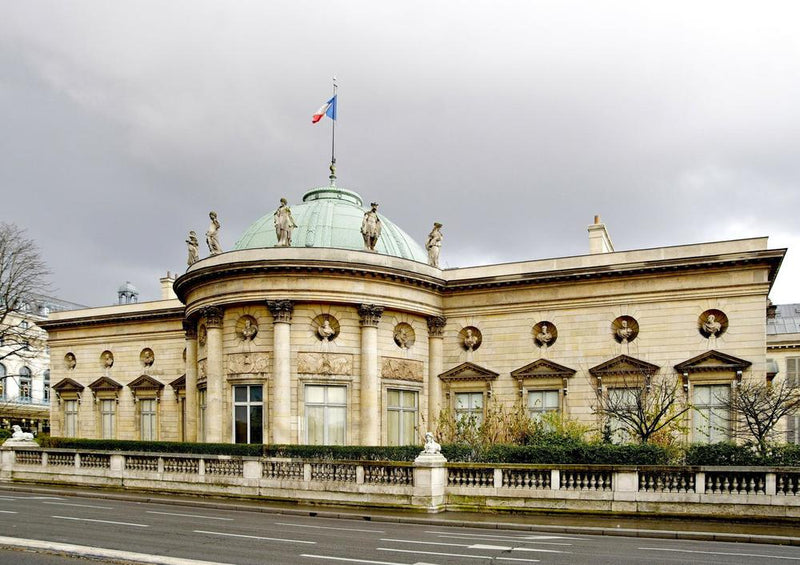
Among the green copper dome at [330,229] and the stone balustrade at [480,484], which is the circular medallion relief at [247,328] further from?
the stone balustrade at [480,484]

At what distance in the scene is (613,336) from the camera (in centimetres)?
3800

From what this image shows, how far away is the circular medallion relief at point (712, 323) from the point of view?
35781 millimetres

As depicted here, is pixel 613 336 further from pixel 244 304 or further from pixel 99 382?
pixel 99 382

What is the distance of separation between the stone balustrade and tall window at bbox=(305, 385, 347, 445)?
29.1 feet

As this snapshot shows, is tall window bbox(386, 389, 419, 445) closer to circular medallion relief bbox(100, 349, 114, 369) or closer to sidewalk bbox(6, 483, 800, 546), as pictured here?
sidewalk bbox(6, 483, 800, 546)

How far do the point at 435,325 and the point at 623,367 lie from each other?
10085mm

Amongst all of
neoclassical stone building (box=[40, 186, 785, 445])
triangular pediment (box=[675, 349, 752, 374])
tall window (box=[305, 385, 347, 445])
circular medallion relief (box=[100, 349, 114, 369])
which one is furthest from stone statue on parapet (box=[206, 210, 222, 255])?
triangular pediment (box=[675, 349, 752, 374])

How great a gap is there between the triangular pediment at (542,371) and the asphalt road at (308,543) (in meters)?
18.3

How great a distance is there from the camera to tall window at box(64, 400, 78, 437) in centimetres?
5303

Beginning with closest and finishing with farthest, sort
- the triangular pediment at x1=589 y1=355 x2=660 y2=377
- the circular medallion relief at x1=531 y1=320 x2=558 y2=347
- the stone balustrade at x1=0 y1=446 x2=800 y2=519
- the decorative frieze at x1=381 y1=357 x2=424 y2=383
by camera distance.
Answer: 1. the stone balustrade at x1=0 y1=446 x2=800 y2=519
2. the triangular pediment at x1=589 y1=355 x2=660 y2=377
3. the decorative frieze at x1=381 y1=357 x2=424 y2=383
4. the circular medallion relief at x1=531 y1=320 x2=558 y2=347

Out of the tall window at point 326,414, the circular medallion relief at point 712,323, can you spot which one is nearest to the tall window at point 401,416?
the tall window at point 326,414

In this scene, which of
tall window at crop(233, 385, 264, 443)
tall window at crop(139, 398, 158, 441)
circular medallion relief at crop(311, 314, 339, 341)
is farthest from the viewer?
tall window at crop(139, 398, 158, 441)

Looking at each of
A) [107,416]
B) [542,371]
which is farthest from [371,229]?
[107,416]

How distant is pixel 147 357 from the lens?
51.0 metres
